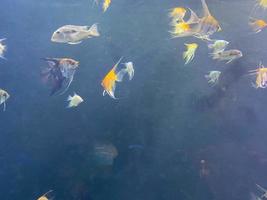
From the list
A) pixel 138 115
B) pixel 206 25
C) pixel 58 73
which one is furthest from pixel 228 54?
pixel 138 115

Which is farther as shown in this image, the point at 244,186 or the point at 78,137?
the point at 78,137

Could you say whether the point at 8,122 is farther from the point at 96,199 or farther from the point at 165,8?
the point at 165,8

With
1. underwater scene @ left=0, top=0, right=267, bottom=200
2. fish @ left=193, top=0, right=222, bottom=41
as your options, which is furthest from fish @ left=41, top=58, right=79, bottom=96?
underwater scene @ left=0, top=0, right=267, bottom=200

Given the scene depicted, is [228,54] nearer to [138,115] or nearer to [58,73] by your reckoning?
[58,73]

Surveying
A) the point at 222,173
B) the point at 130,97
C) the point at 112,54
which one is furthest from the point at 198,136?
the point at 112,54

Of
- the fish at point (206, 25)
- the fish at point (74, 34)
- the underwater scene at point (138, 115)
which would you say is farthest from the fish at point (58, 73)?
the underwater scene at point (138, 115)

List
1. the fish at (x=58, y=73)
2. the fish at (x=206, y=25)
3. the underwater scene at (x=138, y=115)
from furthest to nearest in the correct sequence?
the underwater scene at (x=138, y=115) < the fish at (x=206, y=25) < the fish at (x=58, y=73)

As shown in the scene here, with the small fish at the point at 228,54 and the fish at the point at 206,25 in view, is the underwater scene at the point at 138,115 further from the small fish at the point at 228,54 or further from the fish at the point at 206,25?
the fish at the point at 206,25

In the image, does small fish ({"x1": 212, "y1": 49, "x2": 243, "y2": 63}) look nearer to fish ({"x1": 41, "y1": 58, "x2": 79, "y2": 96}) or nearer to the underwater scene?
the underwater scene
